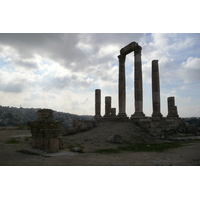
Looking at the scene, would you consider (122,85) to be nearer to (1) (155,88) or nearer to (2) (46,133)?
(1) (155,88)

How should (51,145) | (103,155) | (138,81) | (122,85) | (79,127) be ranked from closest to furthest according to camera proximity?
1. (103,155)
2. (51,145)
3. (79,127)
4. (138,81)
5. (122,85)

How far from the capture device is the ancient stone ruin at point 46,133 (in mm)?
8453

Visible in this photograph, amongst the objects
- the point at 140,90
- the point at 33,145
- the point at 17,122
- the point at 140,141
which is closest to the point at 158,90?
the point at 140,90

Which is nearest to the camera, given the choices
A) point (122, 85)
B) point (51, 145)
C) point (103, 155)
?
point (103, 155)

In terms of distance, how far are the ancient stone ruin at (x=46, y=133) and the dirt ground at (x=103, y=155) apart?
0.81 meters

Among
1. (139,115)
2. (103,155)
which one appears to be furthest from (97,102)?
(103,155)

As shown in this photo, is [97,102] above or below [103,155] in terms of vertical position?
above

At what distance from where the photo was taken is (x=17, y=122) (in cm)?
3684

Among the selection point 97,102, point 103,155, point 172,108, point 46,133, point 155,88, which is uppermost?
point 155,88

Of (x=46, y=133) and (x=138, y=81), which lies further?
(x=138, y=81)

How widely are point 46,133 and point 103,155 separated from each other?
10.6 feet

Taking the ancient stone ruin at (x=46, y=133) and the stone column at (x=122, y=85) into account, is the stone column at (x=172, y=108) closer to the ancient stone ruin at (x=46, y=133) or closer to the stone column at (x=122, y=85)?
the stone column at (x=122, y=85)

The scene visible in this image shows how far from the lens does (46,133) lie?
8586mm

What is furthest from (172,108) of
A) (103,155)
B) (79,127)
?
(103,155)
